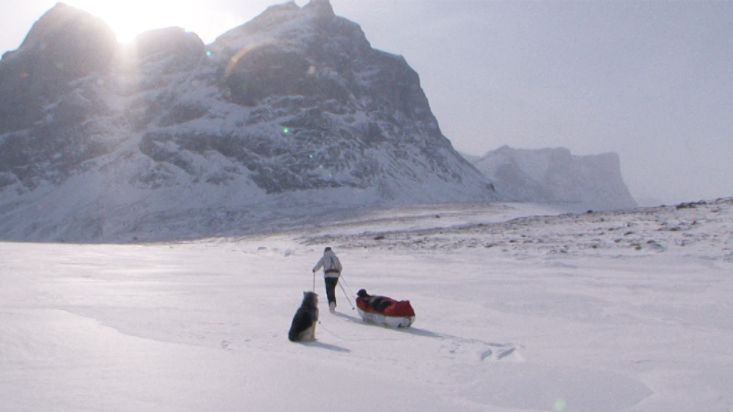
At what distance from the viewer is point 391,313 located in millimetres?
9844

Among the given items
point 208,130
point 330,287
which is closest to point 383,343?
point 330,287

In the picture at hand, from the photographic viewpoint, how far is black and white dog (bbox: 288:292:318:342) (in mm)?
8414

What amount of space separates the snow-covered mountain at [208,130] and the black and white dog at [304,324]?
86.6 m

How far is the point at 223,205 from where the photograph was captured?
113375 mm

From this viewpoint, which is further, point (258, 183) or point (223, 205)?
point (258, 183)

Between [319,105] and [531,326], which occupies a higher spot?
[319,105]

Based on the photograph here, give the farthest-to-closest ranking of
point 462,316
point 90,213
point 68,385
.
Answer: point 90,213, point 462,316, point 68,385

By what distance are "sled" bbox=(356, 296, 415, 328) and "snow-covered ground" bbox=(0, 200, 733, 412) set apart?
7.5 inches

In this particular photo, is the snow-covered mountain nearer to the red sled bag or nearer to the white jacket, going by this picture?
the white jacket

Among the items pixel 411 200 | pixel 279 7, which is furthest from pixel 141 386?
pixel 279 7

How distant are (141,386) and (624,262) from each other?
1728 cm

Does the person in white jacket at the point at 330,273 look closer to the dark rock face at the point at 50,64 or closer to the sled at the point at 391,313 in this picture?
the sled at the point at 391,313

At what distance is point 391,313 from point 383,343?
140 cm

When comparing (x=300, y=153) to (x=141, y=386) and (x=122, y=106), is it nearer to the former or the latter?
(x=122, y=106)
